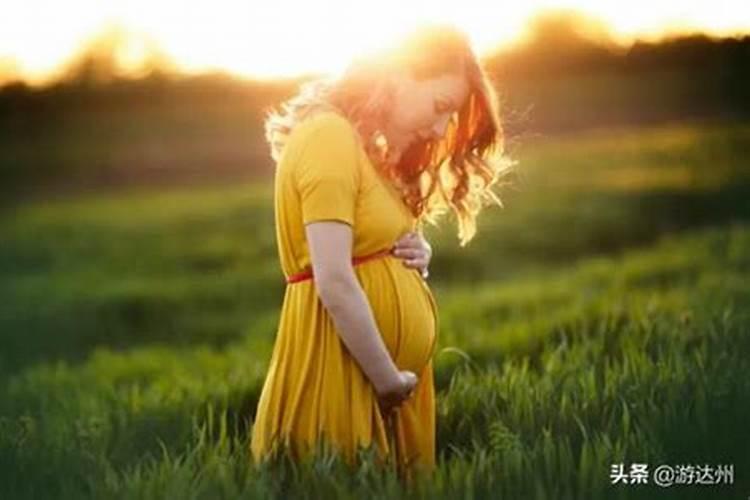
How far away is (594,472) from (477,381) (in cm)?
58

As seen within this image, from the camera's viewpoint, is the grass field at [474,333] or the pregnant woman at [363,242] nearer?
the pregnant woman at [363,242]

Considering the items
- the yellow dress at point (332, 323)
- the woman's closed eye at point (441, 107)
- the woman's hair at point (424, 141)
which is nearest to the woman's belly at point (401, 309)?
the yellow dress at point (332, 323)

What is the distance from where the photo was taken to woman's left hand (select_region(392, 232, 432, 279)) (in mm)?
2412

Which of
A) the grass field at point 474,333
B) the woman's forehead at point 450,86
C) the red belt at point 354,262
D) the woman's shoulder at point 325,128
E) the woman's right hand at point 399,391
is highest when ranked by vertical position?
the woman's forehead at point 450,86

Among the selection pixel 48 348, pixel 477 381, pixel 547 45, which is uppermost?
pixel 547 45

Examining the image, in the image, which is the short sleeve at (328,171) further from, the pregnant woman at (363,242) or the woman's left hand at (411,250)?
the woman's left hand at (411,250)

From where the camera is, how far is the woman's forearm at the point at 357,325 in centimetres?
227

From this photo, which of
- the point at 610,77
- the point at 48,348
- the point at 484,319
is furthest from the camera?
the point at 610,77

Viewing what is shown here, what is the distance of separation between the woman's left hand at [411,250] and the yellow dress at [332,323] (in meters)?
0.01

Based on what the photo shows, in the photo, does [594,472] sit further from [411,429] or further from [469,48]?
[469,48]

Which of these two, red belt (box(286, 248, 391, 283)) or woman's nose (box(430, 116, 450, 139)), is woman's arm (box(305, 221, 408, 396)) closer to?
red belt (box(286, 248, 391, 283))

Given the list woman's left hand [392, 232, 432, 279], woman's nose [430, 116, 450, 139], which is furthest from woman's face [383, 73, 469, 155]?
woman's left hand [392, 232, 432, 279]

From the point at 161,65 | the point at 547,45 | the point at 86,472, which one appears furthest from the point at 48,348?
the point at 86,472

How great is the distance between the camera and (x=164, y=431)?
2848 mm
